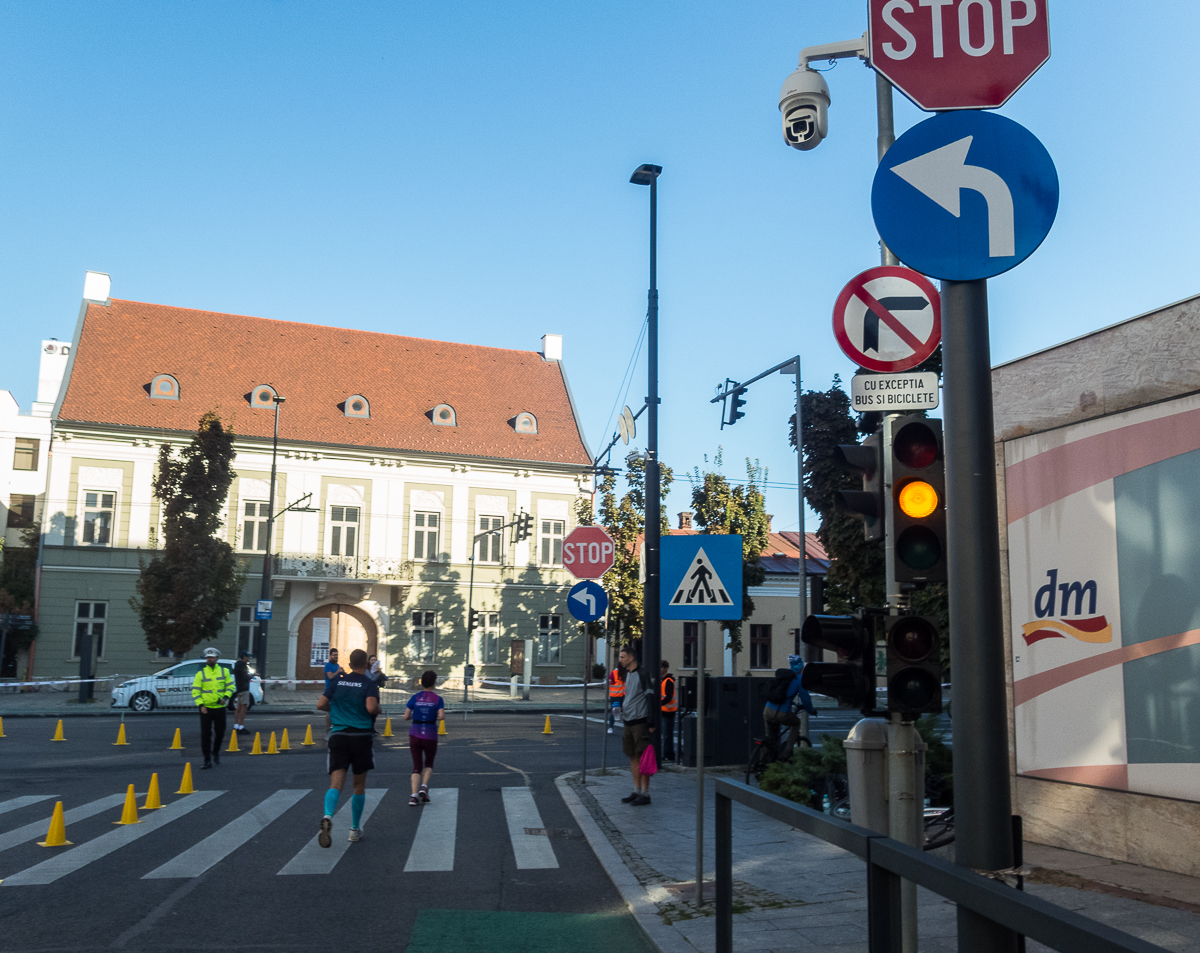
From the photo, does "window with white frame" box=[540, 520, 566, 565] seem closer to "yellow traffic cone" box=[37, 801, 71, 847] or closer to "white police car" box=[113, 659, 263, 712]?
"white police car" box=[113, 659, 263, 712]

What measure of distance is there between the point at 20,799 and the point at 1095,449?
40.3 ft

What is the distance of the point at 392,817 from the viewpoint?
11.6 meters

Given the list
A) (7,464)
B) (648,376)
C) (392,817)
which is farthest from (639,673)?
(7,464)

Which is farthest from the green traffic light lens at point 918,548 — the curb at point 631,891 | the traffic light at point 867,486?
the curb at point 631,891

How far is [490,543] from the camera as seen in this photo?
45.9 meters

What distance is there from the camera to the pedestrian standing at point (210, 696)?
16.2m

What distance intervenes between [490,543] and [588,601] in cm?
3167

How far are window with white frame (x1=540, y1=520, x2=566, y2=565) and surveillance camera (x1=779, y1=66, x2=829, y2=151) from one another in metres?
39.2

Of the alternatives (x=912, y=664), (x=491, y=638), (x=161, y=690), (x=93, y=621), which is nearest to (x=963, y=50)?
(x=912, y=664)

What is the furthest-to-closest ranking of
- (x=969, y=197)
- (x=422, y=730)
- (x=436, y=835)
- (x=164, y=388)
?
(x=164, y=388) → (x=422, y=730) → (x=436, y=835) → (x=969, y=197)

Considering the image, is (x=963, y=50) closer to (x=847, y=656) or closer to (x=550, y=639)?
(x=847, y=656)

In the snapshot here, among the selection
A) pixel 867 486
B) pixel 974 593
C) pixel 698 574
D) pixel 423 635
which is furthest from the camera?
pixel 423 635

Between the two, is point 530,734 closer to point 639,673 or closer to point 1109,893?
point 639,673

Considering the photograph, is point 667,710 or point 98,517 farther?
point 98,517
